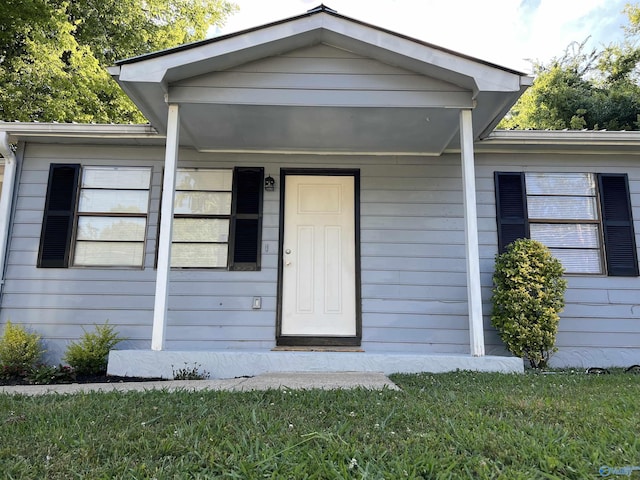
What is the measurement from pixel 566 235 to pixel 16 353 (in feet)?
18.5

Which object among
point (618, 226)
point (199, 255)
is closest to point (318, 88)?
point (199, 255)

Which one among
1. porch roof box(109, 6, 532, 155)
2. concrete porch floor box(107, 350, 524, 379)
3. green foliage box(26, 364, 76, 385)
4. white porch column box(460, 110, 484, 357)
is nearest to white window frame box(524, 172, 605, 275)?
porch roof box(109, 6, 532, 155)

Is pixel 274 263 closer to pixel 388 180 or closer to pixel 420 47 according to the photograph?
pixel 388 180

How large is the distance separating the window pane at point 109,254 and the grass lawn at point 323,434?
209 cm

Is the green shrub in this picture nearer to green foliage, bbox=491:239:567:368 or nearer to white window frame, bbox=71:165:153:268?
white window frame, bbox=71:165:153:268

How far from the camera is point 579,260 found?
15.3 ft

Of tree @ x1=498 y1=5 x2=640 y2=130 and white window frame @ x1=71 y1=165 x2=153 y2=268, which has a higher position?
tree @ x1=498 y1=5 x2=640 y2=130

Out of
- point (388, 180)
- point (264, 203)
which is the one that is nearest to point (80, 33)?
point (264, 203)

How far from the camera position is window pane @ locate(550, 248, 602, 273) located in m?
4.63

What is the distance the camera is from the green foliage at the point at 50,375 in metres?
3.69

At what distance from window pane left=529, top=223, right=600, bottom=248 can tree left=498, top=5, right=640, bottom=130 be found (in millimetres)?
7328

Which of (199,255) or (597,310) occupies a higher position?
(199,255)

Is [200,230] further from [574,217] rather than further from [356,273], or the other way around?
[574,217]

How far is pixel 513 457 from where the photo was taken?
1.57 m
